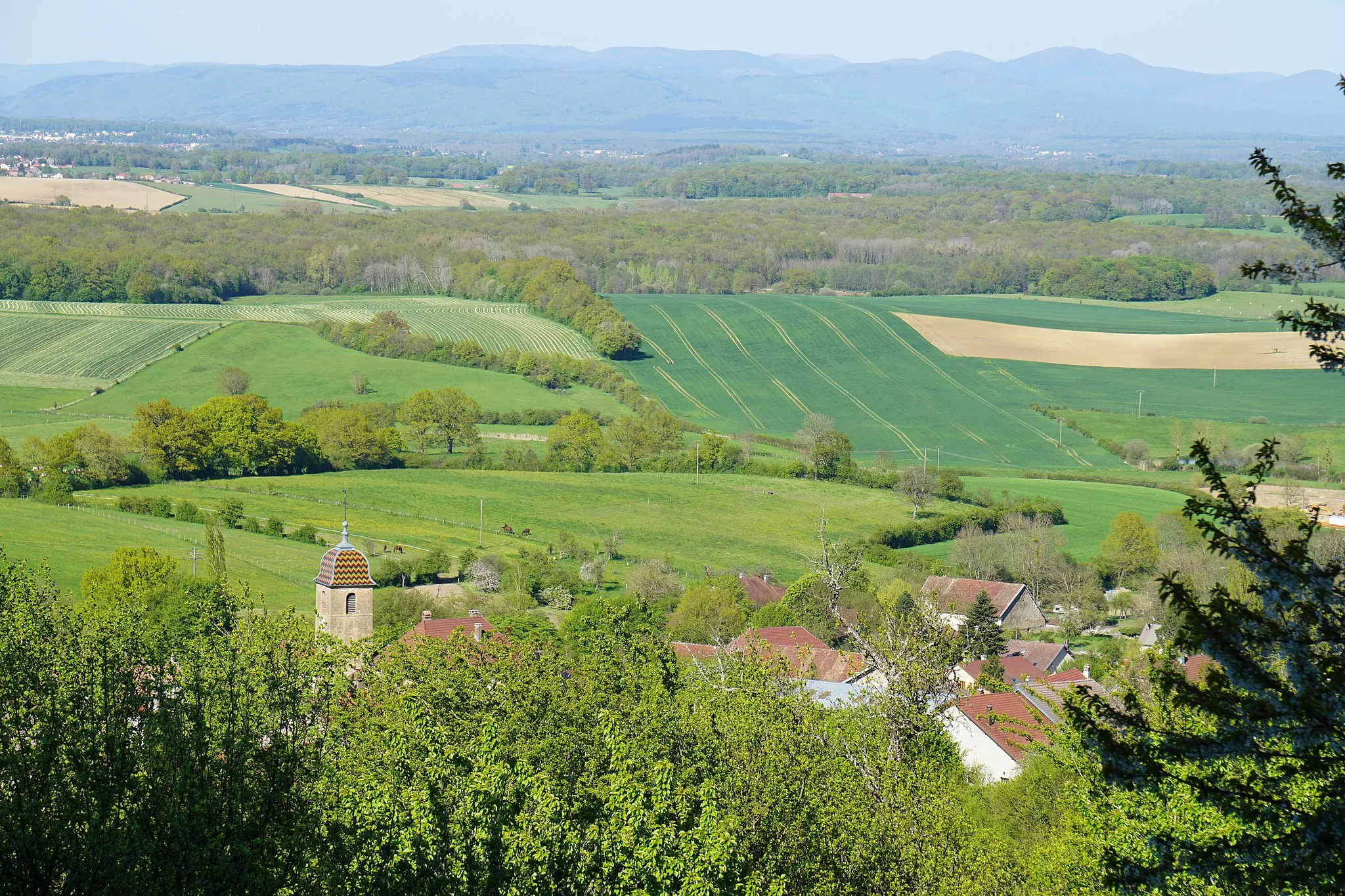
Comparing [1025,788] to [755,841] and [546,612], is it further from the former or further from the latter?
[546,612]

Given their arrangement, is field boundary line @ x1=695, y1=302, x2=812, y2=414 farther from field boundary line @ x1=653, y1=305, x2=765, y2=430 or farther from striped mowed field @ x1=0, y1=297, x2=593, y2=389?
striped mowed field @ x1=0, y1=297, x2=593, y2=389

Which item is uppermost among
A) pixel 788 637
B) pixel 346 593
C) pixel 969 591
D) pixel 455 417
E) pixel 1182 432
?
pixel 346 593

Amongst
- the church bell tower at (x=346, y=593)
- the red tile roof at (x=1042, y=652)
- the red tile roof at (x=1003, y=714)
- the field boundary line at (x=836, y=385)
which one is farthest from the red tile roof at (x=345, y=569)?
the field boundary line at (x=836, y=385)

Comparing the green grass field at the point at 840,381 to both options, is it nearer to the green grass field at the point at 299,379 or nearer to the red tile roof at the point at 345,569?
the green grass field at the point at 299,379

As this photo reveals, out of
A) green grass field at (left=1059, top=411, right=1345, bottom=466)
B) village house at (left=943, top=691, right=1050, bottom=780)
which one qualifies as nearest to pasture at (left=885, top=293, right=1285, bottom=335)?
green grass field at (left=1059, top=411, right=1345, bottom=466)

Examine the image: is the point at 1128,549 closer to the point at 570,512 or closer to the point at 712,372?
the point at 570,512

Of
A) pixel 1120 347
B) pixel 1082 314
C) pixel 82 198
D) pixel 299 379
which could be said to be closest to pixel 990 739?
pixel 299 379
